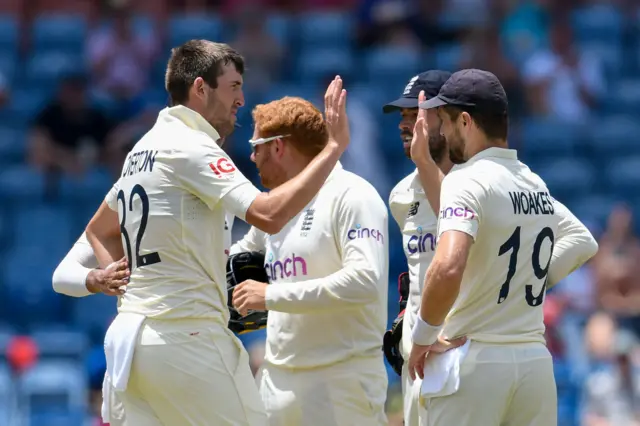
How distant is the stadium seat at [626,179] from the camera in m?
13.1

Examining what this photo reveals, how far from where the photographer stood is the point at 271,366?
5762 mm

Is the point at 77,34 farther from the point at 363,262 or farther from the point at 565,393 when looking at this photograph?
the point at 363,262

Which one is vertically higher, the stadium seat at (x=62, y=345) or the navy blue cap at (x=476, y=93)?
the navy blue cap at (x=476, y=93)

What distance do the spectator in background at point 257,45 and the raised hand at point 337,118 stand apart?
8.46 metres

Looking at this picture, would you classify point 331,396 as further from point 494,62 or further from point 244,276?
point 494,62

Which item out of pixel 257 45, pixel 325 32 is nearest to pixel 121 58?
pixel 257 45

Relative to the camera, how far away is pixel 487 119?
5066 mm

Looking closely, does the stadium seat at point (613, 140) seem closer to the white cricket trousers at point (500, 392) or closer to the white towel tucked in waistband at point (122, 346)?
the white cricket trousers at point (500, 392)

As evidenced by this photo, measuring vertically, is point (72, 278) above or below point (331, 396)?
above

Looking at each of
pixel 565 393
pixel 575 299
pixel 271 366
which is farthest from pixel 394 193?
pixel 575 299

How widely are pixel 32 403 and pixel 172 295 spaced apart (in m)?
5.44

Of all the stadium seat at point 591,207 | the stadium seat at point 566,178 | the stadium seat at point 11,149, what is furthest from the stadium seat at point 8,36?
the stadium seat at point 591,207

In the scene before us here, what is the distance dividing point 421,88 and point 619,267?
638cm

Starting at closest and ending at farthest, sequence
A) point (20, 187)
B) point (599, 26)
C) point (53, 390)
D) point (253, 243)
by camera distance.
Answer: point (253, 243) → point (53, 390) → point (20, 187) → point (599, 26)
